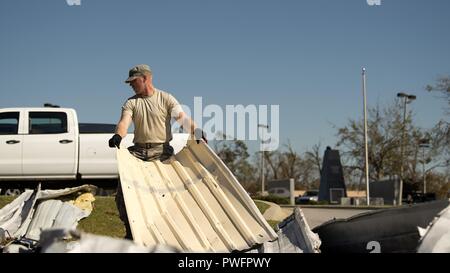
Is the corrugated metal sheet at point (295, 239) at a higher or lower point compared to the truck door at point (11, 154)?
lower

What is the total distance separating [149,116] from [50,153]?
8.60 m

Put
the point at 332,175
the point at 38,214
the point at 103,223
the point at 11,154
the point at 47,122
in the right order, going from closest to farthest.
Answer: the point at 38,214 → the point at 103,223 → the point at 11,154 → the point at 47,122 → the point at 332,175

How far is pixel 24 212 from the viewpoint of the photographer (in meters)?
7.51

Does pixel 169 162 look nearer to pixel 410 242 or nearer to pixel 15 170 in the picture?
pixel 410 242

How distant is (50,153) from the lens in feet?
46.8

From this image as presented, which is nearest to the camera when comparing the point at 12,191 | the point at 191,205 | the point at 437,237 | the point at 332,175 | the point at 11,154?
the point at 437,237

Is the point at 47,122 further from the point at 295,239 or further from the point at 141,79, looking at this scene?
the point at 295,239

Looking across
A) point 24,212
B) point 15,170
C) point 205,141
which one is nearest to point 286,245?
point 205,141

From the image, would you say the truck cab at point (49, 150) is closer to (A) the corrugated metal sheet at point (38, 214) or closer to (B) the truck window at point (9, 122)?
(B) the truck window at point (9, 122)

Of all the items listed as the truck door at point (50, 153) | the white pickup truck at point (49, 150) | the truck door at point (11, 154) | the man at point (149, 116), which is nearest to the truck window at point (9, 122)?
the white pickup truck at point (49, 150)

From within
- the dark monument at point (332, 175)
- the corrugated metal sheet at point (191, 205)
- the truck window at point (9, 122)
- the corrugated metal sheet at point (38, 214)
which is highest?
the truck window at point (9, 122)

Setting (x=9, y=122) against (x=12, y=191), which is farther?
(x=12, y=191)

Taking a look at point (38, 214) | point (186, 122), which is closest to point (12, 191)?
point (38, 214)

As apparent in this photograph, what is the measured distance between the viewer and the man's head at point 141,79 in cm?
633
